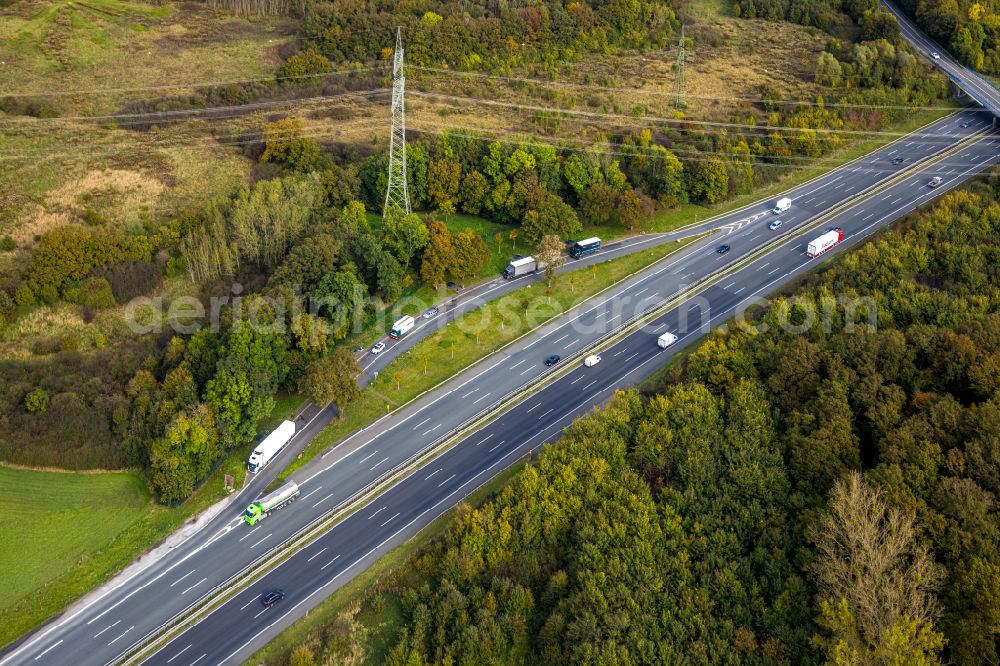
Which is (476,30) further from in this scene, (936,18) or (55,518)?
(55,518)

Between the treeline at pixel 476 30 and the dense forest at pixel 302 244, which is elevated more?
the treeline at pixel 476 30

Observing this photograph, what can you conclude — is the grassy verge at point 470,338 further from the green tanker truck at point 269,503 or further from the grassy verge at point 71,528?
the grassy verge at point 71,528

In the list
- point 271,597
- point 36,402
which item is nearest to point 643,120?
point 271,597

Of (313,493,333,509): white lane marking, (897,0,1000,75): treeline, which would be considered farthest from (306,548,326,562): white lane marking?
(897,0,1000,75): treeline

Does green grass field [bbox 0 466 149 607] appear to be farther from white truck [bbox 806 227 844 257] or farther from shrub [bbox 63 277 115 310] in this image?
white truck [bbox 806 227 844 257]

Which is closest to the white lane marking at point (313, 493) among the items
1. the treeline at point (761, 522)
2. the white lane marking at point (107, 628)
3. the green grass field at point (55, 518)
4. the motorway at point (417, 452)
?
the motorway at point (417, 452)
